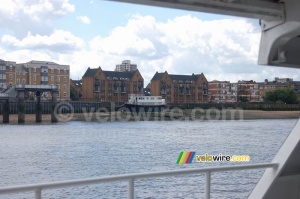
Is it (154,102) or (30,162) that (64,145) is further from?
(154,102)

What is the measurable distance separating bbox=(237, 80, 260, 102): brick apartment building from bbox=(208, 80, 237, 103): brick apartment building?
5.00 ft

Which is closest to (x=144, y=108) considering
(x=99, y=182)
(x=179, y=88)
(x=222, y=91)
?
(x=179, y=88)

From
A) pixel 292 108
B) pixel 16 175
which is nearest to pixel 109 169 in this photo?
pixel 16 175

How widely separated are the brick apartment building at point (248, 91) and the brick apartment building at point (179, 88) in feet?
24.6

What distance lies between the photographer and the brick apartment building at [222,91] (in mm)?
77688

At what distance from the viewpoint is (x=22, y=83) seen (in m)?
74.6

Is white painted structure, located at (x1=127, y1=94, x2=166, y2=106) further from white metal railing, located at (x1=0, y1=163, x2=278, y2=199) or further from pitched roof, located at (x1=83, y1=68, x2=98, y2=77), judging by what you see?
white metal railing, located at (x1=0, y1=163, x2=278, y2=199)

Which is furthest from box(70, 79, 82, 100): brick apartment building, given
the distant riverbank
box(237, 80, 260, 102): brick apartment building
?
box(237, 80, 260, 102): brick apartment building

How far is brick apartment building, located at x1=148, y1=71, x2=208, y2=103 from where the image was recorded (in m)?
78.6

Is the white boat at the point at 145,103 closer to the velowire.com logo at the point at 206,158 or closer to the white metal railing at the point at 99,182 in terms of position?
the velowire.com logo at the point at 206,158

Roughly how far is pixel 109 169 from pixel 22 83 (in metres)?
52.9

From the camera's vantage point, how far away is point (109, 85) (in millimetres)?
79188

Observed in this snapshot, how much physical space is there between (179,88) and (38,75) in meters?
25.4

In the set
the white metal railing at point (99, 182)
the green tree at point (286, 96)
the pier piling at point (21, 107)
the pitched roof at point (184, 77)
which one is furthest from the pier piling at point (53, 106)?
the white metal railing at point (99, 182)
